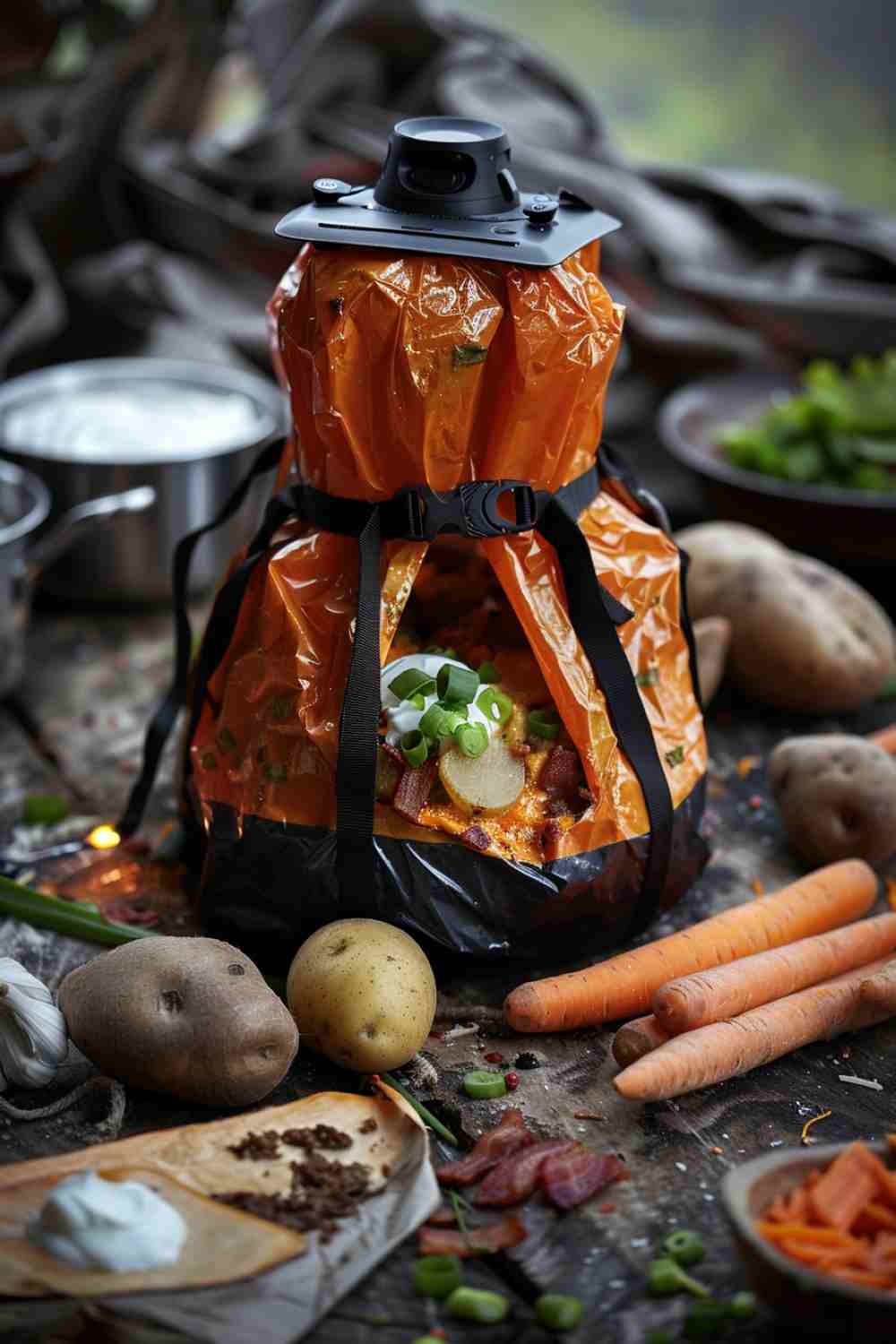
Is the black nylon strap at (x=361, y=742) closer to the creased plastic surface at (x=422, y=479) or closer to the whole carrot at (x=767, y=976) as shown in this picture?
the creased plastic surface at (x=422, y=479)

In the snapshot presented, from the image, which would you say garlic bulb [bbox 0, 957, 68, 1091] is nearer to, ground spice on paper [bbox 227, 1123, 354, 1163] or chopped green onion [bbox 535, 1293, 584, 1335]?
ground spice on paper [bbox 227, 1123, 354, 1163]

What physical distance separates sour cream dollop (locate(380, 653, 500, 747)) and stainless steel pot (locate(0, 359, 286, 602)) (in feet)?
3.41

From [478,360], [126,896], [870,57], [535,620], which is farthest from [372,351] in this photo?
[870,57]

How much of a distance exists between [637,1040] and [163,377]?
1.89 m

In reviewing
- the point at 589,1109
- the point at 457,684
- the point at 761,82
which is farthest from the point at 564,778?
the point at 761,82

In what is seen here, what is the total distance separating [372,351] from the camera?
6.01ft

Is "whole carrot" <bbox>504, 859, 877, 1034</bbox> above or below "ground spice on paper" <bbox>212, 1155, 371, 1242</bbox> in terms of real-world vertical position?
below

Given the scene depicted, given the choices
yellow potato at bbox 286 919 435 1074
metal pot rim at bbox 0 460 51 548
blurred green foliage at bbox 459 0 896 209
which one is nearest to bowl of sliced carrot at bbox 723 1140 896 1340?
yellow potato at bbox 286 919 435 1074

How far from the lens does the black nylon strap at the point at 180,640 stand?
86.0 inches

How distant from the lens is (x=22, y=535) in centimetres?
249

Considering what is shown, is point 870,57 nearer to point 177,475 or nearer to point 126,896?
point 177,475

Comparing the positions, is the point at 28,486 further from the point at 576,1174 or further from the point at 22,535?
the point at 576,1174

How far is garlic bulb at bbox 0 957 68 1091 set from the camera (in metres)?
1.79

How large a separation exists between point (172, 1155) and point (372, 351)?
93 cm
